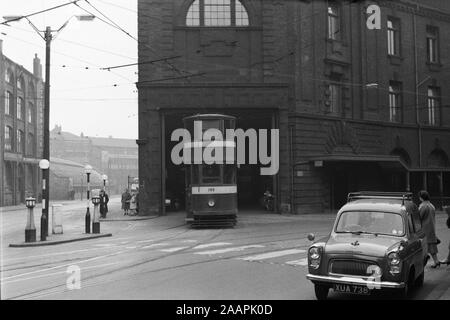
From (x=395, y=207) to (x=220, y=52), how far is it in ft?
73.4

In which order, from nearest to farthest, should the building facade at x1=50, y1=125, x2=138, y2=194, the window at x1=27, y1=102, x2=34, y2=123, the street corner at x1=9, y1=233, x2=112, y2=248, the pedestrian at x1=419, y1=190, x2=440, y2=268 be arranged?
1. the pedestrian at x1=419, y1=190, x2=440, y2=268
2. the street corner at x1=9, y1=233, x2=112, y2=248
3. the window at x1=27, y1=102, x2=34, y2=123
4. the building facade at x1=50, y1=125, x2=138, y2=194

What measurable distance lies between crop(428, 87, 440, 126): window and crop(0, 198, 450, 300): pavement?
20110mm

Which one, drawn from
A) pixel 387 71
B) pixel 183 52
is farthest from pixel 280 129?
pixel 387 71

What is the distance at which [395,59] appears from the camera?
3631 cm

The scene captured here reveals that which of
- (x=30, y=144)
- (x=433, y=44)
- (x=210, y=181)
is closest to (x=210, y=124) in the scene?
(x=210, y=181)

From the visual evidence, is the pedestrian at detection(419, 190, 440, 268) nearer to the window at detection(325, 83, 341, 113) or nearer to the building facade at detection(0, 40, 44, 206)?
the window at detection(325, 83, 341, 113)

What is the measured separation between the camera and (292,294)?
29.5 ft

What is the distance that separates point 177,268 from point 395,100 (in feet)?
94.3

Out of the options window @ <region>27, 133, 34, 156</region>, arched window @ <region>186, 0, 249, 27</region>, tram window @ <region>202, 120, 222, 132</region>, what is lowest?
tram window @ <region>202, 120, 222, 132</region>

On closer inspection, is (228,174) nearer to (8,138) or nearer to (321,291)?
(321,291)

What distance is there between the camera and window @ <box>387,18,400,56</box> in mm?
36344

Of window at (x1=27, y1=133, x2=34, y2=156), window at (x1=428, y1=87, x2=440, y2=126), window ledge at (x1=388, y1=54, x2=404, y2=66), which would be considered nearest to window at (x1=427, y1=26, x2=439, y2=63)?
window at (x1=428, y1=87, x2=440, y2=126)

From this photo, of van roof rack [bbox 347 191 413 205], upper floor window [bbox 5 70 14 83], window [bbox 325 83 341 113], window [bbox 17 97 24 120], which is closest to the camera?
van roof rack [bbox 347 191 413 205]

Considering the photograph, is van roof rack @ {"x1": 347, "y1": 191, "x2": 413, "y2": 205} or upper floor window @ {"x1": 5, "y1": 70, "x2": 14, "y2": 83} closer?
van roof rack @ {"x1": 347, "y1": 191, "x2": 413, "y2": 205}
